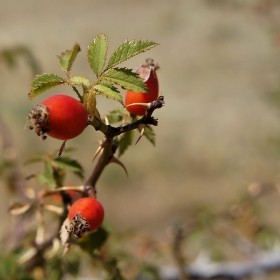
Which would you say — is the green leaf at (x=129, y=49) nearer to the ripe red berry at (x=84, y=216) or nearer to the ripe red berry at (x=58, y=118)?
the ripe red berry at (x=58, y=118)

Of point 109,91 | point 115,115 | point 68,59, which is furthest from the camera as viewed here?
point 115,115

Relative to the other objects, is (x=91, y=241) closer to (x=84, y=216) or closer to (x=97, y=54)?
(x=84, y=216)

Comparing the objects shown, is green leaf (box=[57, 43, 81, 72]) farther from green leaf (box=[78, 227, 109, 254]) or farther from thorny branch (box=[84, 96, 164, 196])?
green leaf (box=[78, 227, 109, 254])

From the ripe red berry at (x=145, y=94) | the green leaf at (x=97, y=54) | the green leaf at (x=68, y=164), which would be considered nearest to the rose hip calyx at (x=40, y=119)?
the green leaf at (x=97, y=54)

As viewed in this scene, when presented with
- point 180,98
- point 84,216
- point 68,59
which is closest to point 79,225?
point 84,216

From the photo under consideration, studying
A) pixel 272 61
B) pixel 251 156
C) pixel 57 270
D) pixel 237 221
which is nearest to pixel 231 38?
pixel 272 61

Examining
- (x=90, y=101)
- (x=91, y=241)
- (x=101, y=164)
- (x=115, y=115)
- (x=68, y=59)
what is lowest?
(x=91, y=241)

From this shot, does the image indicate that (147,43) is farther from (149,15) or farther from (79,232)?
(149,15)
